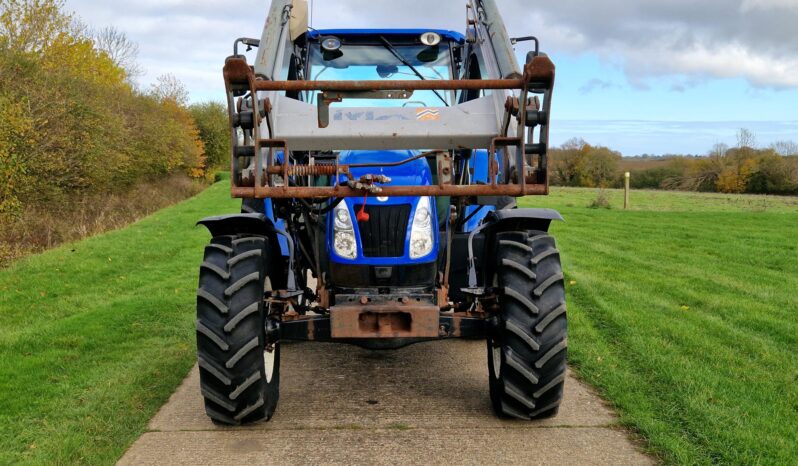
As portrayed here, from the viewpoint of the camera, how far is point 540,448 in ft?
12.5

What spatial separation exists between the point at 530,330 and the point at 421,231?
36.2 inches

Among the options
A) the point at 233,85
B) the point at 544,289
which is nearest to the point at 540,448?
the point at 544,289

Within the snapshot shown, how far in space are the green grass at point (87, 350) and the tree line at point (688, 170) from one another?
30028 mm

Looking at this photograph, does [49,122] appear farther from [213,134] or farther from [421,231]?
[213,134]

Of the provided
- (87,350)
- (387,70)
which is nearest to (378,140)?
(387,70)

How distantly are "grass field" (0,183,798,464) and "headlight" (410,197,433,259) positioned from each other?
1525 mm

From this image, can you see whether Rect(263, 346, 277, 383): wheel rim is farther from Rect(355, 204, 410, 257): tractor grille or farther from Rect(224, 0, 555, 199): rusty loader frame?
Rect(224, 0, 555, 199): rusty loader frame

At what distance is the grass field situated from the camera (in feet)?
13.1

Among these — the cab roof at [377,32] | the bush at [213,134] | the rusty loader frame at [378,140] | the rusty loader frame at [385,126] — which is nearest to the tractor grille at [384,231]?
the rusty loader frame at [378,140]

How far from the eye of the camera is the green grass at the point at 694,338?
13.1 ft

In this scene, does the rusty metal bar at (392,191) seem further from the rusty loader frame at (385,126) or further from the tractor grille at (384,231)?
the tractor grille at (384,231)

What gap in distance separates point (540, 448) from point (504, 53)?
225 cm

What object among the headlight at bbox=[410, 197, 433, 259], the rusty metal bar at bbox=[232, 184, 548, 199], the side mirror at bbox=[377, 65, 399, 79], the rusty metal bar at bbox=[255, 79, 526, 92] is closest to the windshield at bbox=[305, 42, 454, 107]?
the side mirror at bbox=[377, 65, 399, 79]

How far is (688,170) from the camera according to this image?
39.3 m
